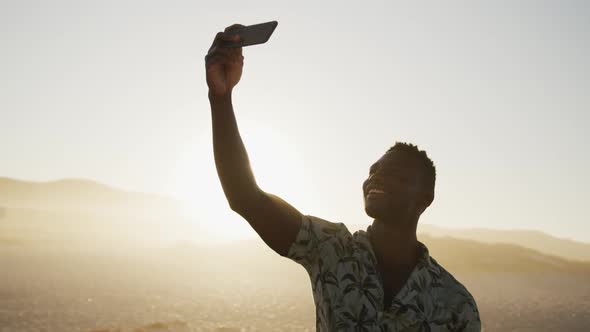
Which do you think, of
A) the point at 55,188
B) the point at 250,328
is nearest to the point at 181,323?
the point at 250,328

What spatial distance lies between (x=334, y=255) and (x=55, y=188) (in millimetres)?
167712

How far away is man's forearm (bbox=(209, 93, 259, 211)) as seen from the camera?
6.28 feet

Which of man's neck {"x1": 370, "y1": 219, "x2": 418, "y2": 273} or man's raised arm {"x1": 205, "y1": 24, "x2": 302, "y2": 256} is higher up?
man's raised arm {"x1": 205, "y1": 24, "x2": 302, "y2": 256}

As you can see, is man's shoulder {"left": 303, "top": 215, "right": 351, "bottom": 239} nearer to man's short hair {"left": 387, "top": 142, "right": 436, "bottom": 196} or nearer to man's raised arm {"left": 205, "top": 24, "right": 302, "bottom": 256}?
man's raised arm {"left": 205, "top": 24, "right": 302, "bottom": 256}

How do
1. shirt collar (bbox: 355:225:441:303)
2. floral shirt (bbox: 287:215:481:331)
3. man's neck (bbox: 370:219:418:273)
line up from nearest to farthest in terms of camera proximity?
floral shirt (bbox: 287:215:481:331) → shirt collar (bbox: 355:225:441:303) → man's neck (bbox: 370:219:418:273)

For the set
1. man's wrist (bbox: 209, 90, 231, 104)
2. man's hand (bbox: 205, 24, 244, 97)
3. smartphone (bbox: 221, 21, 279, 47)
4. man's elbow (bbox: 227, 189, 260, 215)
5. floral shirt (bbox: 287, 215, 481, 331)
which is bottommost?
floral shirt (bbox: 287, 215, 481, 331)

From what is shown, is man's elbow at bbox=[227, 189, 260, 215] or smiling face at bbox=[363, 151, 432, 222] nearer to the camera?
man's elbow at bbox=[227, 189, 260, 215]

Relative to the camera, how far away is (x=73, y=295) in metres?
21.0

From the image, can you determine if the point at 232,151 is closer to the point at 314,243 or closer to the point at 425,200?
the point at 314,243

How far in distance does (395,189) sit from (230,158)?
0.92 m

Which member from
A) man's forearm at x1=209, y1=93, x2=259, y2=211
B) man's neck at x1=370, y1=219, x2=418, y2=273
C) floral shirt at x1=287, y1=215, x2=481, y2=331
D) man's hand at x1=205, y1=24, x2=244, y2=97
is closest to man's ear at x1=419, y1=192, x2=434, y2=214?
man's neck at x1=370, y1=219, x2=418, y2=273

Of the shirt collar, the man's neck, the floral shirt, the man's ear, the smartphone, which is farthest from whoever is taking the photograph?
the man's ear

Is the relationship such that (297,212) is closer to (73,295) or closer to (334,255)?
(334,255)

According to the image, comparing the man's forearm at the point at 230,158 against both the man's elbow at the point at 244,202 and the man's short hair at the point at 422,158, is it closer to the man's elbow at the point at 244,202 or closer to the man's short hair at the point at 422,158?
the man's elbow at the point at 244,202
